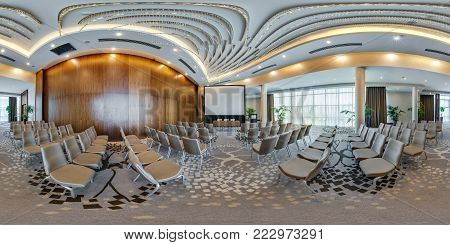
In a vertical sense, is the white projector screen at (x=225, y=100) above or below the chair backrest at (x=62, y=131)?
above

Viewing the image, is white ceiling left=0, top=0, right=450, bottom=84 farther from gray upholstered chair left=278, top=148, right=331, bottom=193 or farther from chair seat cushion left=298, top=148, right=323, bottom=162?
gray upholstered chair left=278, top=148, right=331, bottom=193

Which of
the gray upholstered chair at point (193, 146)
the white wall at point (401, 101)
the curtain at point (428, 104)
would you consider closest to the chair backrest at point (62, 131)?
the gray upholstered chair at point (193, 146)

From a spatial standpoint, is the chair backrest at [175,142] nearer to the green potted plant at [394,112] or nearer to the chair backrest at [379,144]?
the chair backrest at [379,144]

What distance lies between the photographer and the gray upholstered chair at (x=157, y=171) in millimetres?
3106

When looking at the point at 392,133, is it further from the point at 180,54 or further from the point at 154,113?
the point at 154,113

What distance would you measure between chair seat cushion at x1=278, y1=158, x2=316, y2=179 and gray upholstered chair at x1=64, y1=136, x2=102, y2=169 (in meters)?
3.15

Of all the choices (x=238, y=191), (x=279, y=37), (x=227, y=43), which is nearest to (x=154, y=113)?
(x=227, y=43)

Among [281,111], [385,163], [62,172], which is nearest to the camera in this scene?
[62,172]

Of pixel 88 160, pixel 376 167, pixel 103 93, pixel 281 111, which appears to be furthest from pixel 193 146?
pixel 281 111

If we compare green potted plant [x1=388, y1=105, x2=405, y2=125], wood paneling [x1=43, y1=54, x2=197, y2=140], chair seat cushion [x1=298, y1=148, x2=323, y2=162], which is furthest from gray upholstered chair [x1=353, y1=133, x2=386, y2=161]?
green potted plant [x1=388, y1=105, x2=405, y2=125]

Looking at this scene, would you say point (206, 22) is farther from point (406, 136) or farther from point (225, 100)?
point (225, 100)

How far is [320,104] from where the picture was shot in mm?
18672

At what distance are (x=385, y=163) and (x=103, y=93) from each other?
1058 cm

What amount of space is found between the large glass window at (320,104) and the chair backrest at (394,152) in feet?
47.4
